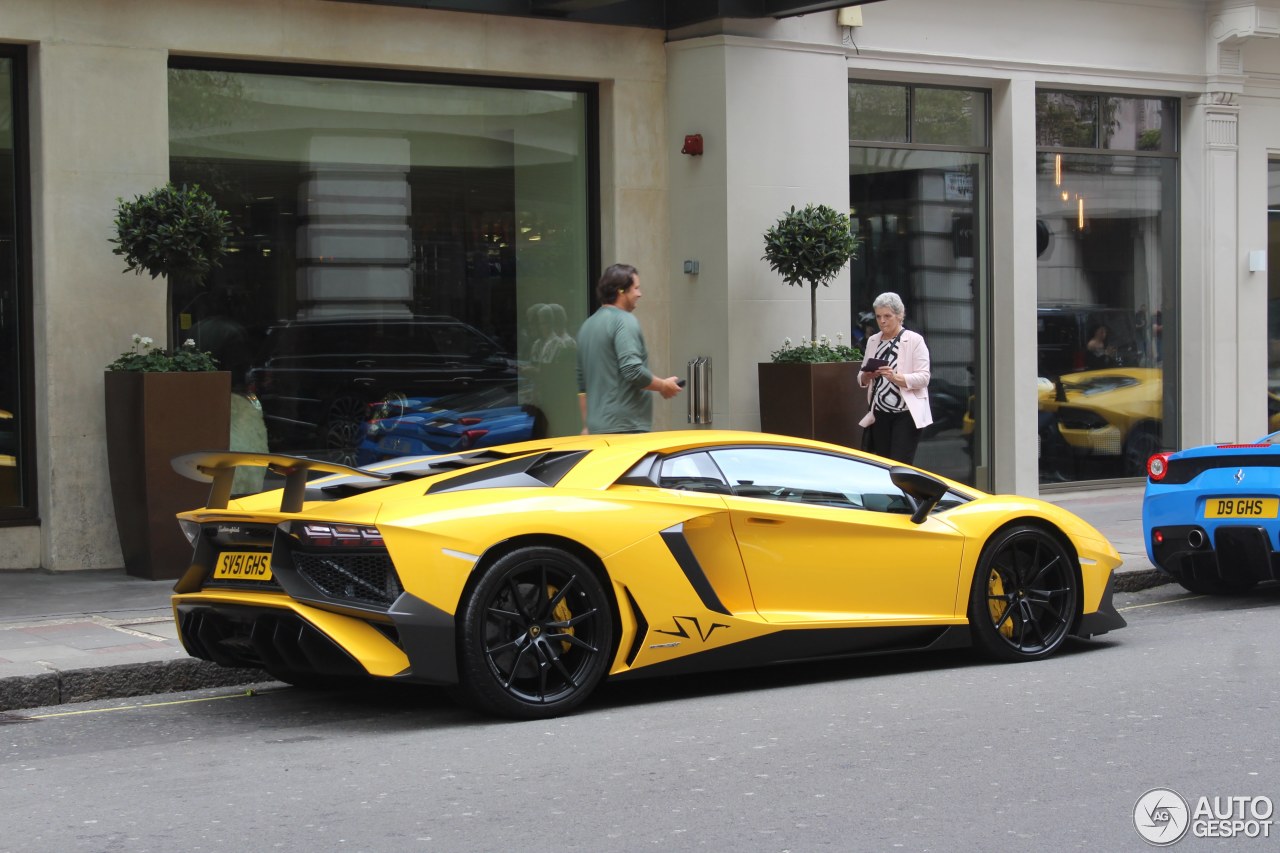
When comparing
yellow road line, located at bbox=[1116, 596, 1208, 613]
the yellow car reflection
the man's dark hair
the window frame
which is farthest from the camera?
Answer: the yellow car reflection

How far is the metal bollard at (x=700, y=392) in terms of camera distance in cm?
1337

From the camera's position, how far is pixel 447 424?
13.1 meters

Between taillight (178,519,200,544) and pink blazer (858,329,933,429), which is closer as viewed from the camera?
taillight (178,519,200,544)

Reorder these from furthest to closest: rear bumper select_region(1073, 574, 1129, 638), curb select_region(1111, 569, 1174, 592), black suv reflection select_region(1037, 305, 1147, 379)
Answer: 1. black suv reflection select_region(1037, 305, 1147, 379)
2. curb select_region(1111, 569, 1174, 592)
3. rear bumper select_region(1073, 574, 1129, 638)

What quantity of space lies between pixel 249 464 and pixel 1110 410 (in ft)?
38.4

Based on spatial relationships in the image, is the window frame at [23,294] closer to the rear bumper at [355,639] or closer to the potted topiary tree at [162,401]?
the potted topiary tree at [162,401]

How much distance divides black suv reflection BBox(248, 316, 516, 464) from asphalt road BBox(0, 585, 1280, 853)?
4.68 metres

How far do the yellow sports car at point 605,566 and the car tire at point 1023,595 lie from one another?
0.04 feet

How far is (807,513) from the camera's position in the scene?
7.39 metres

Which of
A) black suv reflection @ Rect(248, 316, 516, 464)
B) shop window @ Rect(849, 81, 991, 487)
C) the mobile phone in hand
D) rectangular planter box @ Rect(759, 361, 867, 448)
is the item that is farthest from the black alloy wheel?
shop window @ Rect(849, 81, 991, 487)

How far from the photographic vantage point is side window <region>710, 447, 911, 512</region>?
24.3ft

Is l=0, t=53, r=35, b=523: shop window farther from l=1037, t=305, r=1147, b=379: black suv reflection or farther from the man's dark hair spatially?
l=1037, t=305, r=1147, b=379: black suv reflection

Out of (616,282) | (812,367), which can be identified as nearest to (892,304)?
(812,367)

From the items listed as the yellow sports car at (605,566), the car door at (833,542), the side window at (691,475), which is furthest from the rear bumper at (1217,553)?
the side window at (691,475)
